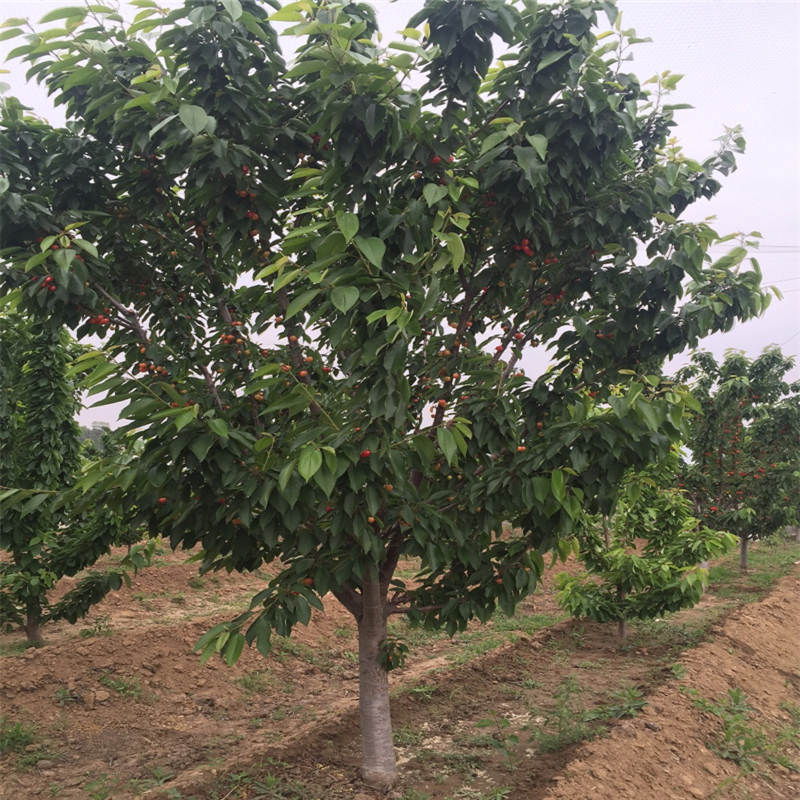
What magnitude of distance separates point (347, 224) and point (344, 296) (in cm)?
27

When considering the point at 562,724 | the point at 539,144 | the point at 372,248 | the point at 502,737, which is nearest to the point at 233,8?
the point at 372,248

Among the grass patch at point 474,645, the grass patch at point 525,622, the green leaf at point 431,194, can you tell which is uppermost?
the green leaf at point 431,194

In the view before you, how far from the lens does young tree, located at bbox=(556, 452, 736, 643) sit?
19.1ft

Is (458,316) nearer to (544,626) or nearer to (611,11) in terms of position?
(611,11)

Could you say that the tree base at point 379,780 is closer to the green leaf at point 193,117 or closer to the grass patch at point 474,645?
the grass patch at point 474,645

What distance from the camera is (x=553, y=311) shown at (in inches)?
126

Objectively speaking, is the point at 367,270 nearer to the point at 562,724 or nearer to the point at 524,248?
the point at 524,248

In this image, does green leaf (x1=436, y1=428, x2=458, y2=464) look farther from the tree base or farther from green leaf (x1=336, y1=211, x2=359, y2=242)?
the tree base

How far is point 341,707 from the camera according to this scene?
5000 millimetres

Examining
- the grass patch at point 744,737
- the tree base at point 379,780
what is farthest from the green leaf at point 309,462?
the grass patch at point 744,737

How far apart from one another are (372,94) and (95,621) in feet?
21.6

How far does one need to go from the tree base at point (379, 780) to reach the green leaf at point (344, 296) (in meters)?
2.58

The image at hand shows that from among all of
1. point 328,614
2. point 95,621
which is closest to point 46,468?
point 95,621

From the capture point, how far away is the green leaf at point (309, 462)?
2.11 m
